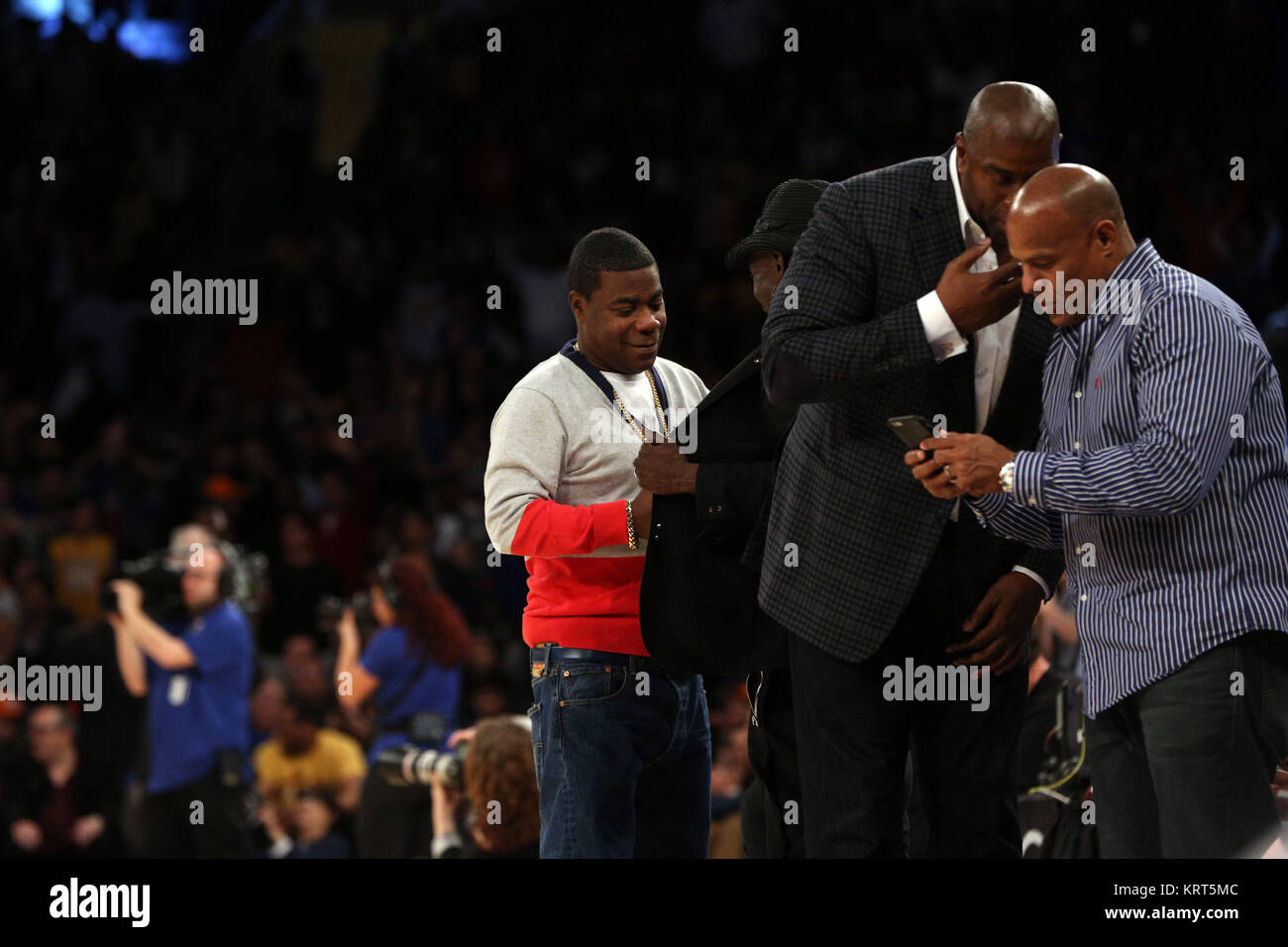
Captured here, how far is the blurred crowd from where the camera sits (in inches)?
278

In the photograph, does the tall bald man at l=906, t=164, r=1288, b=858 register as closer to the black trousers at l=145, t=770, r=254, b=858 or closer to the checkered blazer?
the checkered blazer

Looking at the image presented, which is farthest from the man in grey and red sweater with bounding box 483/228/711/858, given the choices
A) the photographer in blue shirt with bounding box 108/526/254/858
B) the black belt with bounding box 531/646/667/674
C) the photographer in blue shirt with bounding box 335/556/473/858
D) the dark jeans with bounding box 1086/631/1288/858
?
the photographer in blue shirt with bounding box 108/526/254/858

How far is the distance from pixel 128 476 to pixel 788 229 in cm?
574

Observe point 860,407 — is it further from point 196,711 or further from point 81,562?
point 81,562

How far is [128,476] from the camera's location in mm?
8133

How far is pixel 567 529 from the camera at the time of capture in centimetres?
295

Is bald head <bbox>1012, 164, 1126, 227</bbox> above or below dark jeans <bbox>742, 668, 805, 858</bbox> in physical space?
above

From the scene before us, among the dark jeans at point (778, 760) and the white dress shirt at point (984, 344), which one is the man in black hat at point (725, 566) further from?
the white dress shirt at point (984, 344)

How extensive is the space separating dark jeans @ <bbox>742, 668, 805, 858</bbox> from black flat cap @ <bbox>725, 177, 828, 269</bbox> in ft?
2.75

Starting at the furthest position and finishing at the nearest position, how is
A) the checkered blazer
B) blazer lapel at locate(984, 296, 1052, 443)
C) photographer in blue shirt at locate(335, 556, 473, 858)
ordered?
photographer in blue shirt at locate(335, 556, 473, 858), blazer lapel at locate(984, 296, 1052, 443), the checkered blazer

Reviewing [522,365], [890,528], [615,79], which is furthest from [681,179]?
[890,528]

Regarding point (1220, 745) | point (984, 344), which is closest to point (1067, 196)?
point (984, 344)

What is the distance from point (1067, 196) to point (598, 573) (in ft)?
3.86

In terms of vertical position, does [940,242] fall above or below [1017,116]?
below
